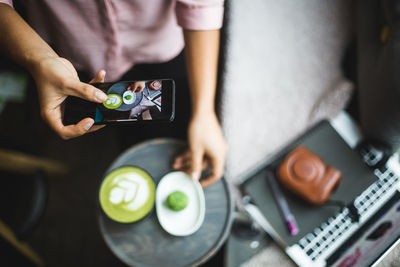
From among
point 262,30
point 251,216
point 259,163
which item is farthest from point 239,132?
point 262,30

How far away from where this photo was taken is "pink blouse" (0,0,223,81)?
0.36 metres

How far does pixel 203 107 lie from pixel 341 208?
1.10 feet

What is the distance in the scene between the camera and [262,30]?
3.08 feet

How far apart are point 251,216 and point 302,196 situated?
125mm

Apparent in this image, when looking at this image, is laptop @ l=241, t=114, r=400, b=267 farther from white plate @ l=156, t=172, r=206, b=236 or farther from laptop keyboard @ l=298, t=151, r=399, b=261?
white plate @ l=156, t=172, r=206, b=236

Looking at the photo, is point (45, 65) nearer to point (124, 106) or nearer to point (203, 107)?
point (124, 106)

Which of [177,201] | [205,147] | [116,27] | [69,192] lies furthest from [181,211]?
[69,192]

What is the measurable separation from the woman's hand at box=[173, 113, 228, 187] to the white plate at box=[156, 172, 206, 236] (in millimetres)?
34

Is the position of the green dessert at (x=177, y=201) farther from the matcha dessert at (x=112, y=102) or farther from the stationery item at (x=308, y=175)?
the matcha dessert at (x=112, y=102)

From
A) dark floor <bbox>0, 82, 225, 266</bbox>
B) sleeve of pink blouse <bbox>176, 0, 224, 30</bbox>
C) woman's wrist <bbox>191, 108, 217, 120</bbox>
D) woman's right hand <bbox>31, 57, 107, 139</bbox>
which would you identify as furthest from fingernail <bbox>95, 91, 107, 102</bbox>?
dark floor <bbox>0, 82, 225, 266</bbox>

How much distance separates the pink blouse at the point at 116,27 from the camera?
0.36 meters

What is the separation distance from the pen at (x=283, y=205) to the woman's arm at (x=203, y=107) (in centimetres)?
12

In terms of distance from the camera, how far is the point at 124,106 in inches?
12.3

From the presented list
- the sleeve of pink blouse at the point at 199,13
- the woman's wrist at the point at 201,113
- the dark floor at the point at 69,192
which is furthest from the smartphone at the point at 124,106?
the dark floor at the point at 69,192
